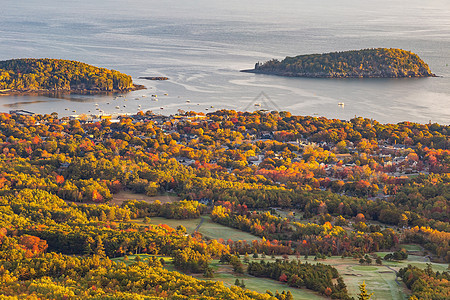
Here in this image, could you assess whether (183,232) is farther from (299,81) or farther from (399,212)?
(299,81)

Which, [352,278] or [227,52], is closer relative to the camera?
[352,278]

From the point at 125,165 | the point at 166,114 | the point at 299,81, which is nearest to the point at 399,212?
the point at 125,165

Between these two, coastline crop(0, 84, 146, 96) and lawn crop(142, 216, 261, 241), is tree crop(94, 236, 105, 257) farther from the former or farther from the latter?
coastline crop(0, 84, 146, 96)

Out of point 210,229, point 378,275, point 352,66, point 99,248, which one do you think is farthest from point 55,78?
point 378,275

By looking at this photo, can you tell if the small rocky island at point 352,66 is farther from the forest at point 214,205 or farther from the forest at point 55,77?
the forest at point 214,205

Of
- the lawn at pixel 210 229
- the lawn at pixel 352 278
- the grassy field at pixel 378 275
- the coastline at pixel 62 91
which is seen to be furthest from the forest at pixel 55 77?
the grassy field at pixel 378 275

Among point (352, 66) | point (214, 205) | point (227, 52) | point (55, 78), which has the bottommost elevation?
point (214, 205)

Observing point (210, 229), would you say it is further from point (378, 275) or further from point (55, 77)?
point (55, 77)
